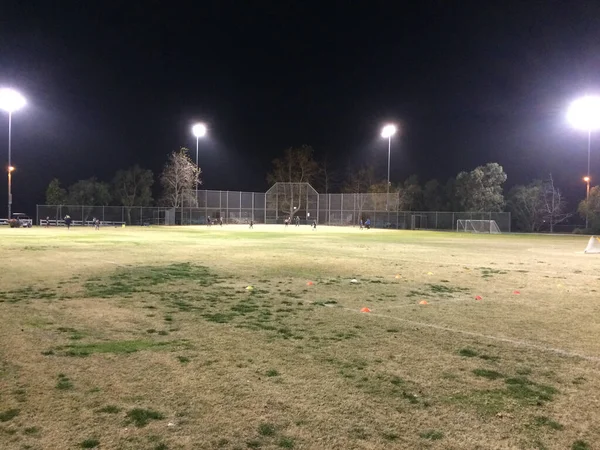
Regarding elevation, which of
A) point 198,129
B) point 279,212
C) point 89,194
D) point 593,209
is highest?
point 198,129

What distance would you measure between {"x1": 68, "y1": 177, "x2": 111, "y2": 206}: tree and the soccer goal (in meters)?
49.8

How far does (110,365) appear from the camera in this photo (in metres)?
5.97

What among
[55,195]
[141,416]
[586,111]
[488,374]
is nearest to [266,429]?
[141,416]

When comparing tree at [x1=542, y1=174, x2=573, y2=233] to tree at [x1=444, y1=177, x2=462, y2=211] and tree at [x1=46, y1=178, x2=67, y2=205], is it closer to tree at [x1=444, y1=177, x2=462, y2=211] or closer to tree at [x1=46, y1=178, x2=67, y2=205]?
tree at [x1=444, y1=177, x2=462, y2=211]

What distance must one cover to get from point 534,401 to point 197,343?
14.1 ft

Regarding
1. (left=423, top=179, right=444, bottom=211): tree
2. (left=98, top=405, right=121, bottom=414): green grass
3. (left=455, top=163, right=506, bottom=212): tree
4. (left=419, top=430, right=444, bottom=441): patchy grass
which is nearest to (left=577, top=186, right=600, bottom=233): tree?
(left=455, top=163, right=506, bottom=212): tree

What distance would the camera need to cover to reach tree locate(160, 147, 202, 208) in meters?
76.1

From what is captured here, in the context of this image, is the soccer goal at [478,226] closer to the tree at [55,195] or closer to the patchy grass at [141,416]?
the tree at [55,195]

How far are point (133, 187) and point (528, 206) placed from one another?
5624 cm

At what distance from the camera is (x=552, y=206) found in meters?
63.0

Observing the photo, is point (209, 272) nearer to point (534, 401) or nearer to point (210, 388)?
point (210, 388)

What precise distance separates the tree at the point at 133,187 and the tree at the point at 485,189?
155 feet

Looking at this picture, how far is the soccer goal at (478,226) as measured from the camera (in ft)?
193

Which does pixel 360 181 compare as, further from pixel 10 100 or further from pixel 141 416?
pixel 141 416
